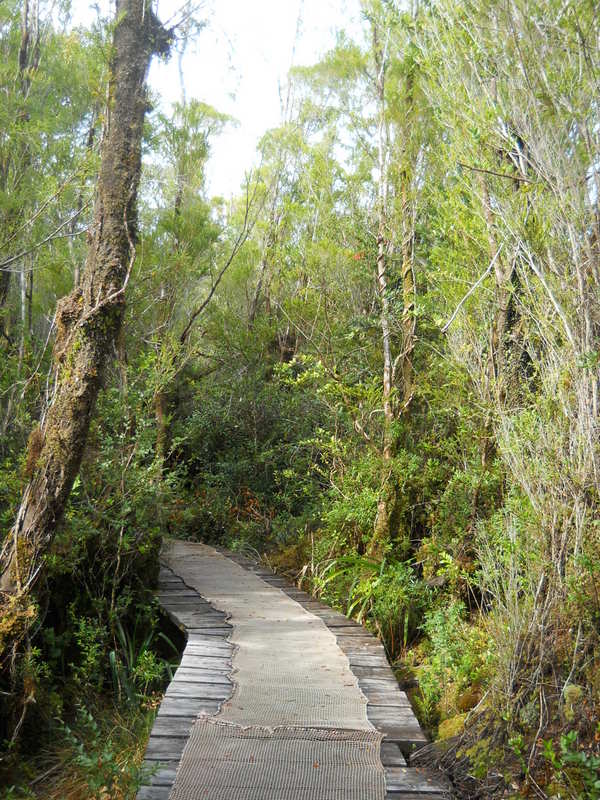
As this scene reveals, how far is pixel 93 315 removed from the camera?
14.6ft

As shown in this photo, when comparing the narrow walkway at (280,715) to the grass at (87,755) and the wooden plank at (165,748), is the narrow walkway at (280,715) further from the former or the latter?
the grass at (87,755)

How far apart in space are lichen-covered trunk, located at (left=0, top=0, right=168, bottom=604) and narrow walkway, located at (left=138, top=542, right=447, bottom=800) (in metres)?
1.20

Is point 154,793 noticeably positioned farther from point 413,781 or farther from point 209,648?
point 209,648

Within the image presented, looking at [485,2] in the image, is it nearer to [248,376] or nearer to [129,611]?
[129,611]

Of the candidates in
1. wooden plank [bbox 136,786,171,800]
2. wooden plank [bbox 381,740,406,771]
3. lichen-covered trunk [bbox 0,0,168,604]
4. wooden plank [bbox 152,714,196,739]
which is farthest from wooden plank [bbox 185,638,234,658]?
wooden plank [bbox 136,786,171,800]

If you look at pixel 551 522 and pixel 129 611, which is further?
pixel 129 611

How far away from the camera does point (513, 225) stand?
4160 mm

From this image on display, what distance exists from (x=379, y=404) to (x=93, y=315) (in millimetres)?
3085

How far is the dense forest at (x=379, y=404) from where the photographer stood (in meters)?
3.26

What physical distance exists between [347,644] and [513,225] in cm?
295

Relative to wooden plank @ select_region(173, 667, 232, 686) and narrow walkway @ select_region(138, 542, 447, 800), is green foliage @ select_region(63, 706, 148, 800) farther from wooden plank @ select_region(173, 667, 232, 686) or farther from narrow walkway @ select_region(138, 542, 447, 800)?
wooden plank @ select_region(173, 667, 232, 686)

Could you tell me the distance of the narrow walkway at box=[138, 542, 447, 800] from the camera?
9.25 feet

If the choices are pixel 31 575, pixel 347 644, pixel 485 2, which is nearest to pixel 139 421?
pixel 31 575

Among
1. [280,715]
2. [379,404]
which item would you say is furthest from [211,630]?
[379,404]
